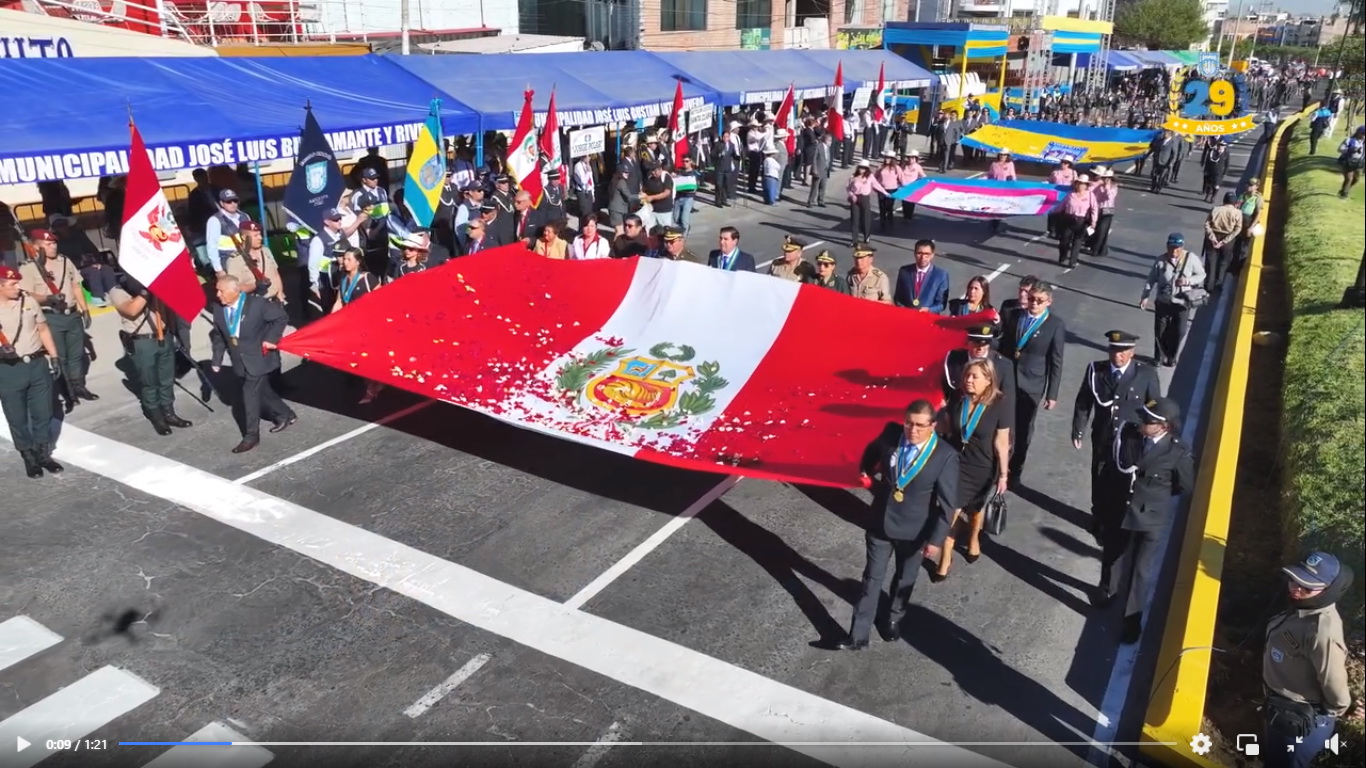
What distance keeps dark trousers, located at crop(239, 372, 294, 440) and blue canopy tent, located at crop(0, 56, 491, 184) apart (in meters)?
4.68

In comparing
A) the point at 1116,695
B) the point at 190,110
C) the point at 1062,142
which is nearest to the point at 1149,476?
the point at 1116,695

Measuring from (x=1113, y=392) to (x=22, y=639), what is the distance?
7.60 meters

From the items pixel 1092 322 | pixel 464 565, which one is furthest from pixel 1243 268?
pixel 464 565

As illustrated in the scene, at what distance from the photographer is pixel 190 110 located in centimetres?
1383

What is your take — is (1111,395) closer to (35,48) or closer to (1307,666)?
(1307,666)

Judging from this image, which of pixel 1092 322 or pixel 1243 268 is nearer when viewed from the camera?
pixel 1092 322

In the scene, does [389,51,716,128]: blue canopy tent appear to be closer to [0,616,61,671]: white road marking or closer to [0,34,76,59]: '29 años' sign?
[0,34,76,59]: '29 años' sign

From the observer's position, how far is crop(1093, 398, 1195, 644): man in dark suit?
19.3 feet

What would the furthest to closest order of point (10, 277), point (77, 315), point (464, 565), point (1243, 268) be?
1. point (1243, 268)
2. point (77, 315)
3. point (10, 277)
4. point (464, 565)

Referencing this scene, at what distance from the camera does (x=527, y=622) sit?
6.41 meters

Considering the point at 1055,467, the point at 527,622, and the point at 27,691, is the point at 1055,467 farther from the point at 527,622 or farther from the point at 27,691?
the point at 27,691

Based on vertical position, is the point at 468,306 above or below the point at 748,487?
above

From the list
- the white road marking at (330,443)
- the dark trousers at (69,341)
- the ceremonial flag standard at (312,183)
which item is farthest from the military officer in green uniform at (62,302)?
the white road marking at (330,443)

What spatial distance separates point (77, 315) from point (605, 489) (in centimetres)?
617
